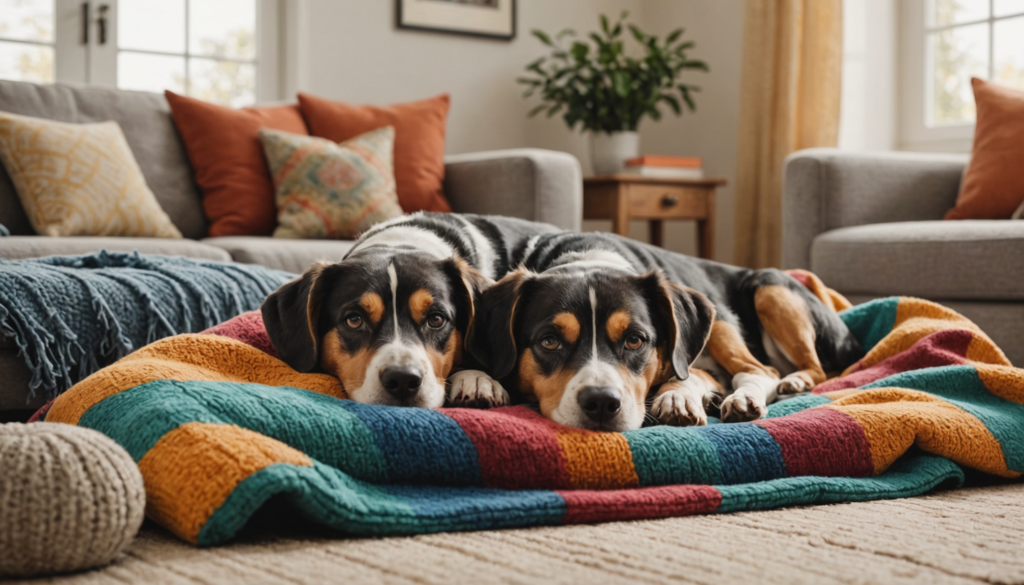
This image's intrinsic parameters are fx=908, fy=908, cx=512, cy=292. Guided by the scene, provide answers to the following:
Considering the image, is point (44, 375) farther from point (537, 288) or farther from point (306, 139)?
point (306, 139)

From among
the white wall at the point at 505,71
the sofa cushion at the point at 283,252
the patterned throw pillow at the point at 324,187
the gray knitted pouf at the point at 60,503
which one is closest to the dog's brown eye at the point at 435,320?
the gray knitted pouf at the point at 60,503

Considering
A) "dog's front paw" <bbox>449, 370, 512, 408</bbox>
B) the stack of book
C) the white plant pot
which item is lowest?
"dog's front paw" <bbox>449, 370, 512, 408</bbox>

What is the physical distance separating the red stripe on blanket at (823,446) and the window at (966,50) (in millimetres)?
4107

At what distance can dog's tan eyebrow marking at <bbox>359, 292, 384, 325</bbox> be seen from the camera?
1.87 metres

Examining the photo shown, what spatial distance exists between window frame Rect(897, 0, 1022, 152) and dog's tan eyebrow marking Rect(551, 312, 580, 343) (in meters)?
4.31

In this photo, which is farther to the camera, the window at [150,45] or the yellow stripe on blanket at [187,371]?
the window at [150,45]

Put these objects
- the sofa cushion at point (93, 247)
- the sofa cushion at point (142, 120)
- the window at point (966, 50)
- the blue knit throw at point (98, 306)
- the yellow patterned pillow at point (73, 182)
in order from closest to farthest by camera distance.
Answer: the blue knit throw at point (98, 306) < the sofa cushion at point (93, 247) < the yellow patterned pillow at point (73, 182) < the sofa cushion at point (142, 120) < the window at point (966, 50)

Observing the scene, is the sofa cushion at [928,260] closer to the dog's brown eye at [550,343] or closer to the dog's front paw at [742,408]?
the dog's front paw at [742,408]

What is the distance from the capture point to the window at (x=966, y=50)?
5.04 m

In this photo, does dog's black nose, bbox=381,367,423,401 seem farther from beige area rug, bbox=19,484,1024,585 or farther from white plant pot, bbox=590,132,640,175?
white plant pot, bbox=590,132,640,175

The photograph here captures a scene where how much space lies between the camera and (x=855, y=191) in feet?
13.1

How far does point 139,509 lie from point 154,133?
3.10 m

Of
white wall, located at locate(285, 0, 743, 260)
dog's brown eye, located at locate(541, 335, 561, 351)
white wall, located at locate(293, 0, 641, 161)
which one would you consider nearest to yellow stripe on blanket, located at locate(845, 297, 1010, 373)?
dog's brown eye, located at locate(541, 335, 561, 351)

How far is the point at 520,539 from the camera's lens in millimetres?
1357
